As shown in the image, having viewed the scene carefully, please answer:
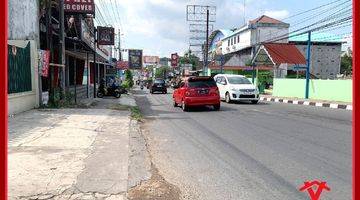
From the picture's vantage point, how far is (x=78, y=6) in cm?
2112

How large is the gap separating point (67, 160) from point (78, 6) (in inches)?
590

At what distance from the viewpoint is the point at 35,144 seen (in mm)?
8938

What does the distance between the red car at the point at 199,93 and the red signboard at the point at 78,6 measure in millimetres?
5787

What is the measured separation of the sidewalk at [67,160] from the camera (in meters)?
5.59

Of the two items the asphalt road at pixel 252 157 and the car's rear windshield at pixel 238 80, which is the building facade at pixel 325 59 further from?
the asphalt road at pixel 252 157

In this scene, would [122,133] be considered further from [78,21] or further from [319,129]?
[78,21]

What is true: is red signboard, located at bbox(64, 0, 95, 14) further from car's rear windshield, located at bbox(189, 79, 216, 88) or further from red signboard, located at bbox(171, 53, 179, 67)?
red signboard, located at bbox(171, 53, 179, 67)

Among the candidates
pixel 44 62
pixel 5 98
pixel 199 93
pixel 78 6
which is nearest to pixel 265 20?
pixel 78 6

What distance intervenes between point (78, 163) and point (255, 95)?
1944 centimetres

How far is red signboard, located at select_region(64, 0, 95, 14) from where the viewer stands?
21.0m

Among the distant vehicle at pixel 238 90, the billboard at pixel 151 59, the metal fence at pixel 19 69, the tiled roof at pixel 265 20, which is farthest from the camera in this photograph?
the billboard at pixel 151 59

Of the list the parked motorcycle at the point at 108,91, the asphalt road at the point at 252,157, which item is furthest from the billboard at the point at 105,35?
the asphalt road at the point at 252,157

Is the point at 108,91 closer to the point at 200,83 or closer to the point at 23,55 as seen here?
the point at 200,83

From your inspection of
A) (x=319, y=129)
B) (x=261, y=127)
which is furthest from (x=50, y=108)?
(x=319, y=129)
